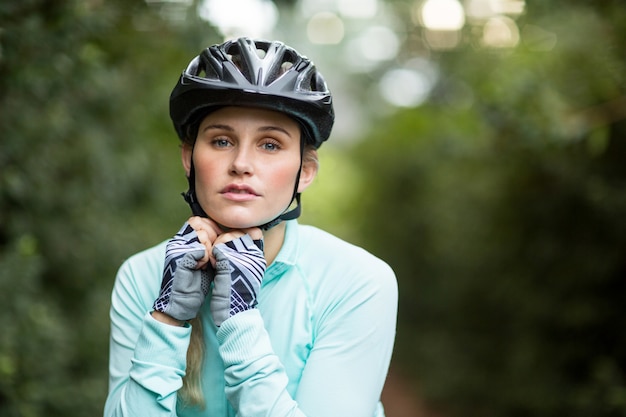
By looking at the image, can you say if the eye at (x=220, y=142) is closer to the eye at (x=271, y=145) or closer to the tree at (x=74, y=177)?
the eye at (x=271, y=145)

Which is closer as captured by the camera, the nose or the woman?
the woman

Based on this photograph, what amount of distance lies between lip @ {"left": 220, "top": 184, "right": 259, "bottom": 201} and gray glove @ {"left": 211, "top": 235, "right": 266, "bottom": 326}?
18 centimetres

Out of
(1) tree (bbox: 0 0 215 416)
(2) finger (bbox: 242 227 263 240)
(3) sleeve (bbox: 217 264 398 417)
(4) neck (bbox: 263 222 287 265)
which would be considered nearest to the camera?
(3) sleeve (bbox: 217 264 398 417)

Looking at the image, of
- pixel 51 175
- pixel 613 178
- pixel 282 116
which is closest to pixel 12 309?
pixel 51 175

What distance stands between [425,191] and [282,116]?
880cm

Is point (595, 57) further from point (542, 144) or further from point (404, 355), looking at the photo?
point (404, 355)

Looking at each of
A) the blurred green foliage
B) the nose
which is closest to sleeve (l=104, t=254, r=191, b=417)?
the nose

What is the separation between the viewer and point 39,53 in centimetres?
382

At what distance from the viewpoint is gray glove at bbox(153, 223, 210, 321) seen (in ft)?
7.29

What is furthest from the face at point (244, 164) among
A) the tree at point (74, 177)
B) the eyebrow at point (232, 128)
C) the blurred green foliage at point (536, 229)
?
the blurred green foliage at point (536, 229)

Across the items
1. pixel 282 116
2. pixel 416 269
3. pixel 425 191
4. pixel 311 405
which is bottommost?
pixel 416 269

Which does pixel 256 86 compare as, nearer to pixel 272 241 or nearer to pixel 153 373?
pixel 272 241

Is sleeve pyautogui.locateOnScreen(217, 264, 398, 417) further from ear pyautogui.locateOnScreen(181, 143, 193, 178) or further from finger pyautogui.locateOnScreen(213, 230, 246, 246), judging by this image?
ear pyautogui.locateOnScreen(181, 143, 193, 178)

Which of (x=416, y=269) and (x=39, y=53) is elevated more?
(x=39, y=53)
